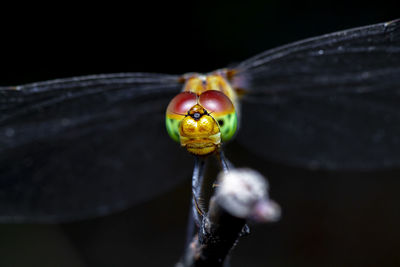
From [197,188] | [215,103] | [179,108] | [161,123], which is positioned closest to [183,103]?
[179,108]

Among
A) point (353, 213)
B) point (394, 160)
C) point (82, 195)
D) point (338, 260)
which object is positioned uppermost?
point (82, 195)

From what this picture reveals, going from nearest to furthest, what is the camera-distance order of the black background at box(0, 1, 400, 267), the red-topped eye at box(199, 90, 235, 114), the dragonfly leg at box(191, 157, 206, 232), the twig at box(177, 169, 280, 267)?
the twig at box(177, 169, 280, 267) → the dragonfly leg at box(191, 157, 206, 232) → the red-topped eye at box(199, 90, 235, 114) → the black background at box(0, 1, 400, 267)

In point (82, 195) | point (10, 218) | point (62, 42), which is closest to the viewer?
point (10, 218)

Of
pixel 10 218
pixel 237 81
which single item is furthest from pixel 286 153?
pixel 10 218

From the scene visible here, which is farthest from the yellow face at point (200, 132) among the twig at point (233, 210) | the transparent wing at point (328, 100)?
the transparent wing at point (328, 100)

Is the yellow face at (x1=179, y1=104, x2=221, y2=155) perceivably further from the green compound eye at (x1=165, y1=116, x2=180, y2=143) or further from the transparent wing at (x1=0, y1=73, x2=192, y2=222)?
the transparent wing at (x1=0, y1=73, x2=192, y2=222)

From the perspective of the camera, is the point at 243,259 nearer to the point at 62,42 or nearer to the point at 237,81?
the point at 237,81

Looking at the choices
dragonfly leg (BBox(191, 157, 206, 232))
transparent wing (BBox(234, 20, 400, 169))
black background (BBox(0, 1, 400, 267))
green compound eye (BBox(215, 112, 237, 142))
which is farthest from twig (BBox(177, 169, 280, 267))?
black background (BBox(0, 1, 400, 267))
